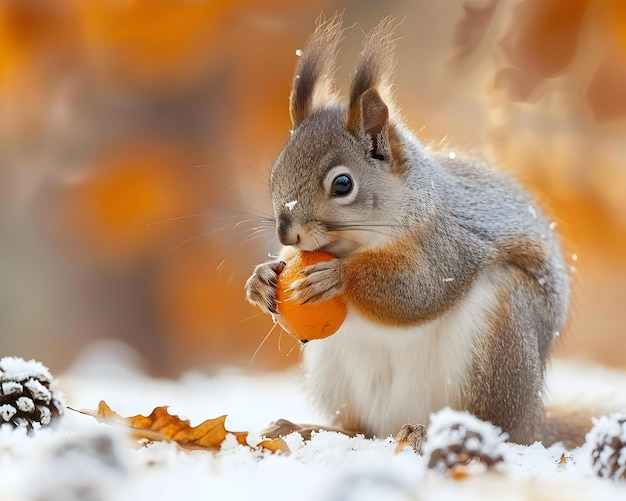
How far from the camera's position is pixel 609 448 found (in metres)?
0.97

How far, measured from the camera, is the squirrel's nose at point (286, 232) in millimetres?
1229

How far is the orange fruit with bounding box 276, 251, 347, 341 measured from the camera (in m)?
1.25

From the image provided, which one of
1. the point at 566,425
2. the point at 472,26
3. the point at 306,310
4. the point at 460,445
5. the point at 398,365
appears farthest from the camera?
the point at 472,26

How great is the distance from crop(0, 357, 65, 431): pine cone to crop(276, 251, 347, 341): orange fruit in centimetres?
35

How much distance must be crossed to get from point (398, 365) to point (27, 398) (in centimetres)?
60

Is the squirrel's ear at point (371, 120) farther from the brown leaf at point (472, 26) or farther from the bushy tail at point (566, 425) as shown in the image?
the brown leaf at point (472, 26)

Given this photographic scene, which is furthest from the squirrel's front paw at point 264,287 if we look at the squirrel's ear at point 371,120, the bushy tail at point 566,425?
the bushy tail at point 566,425

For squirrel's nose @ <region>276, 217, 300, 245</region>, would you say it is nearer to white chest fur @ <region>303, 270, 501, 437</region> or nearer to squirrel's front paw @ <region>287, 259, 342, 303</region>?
squirrel's front paw @ <region>287, 259, 342, 303</region>

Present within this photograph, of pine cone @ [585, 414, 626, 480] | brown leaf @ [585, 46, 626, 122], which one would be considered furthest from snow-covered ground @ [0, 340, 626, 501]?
brown leaf @ [585, 46, 626, 122]

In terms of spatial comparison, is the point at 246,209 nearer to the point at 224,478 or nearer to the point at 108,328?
the point at 108,328

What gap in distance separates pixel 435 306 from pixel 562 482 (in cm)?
44

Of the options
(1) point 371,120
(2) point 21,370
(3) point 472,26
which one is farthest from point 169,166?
(2) point 21,370

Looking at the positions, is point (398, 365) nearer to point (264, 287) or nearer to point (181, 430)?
point (264, 287)

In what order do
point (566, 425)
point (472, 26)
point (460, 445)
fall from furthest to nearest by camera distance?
point (472, 26)
point (566, 425)
point (460, 445)
